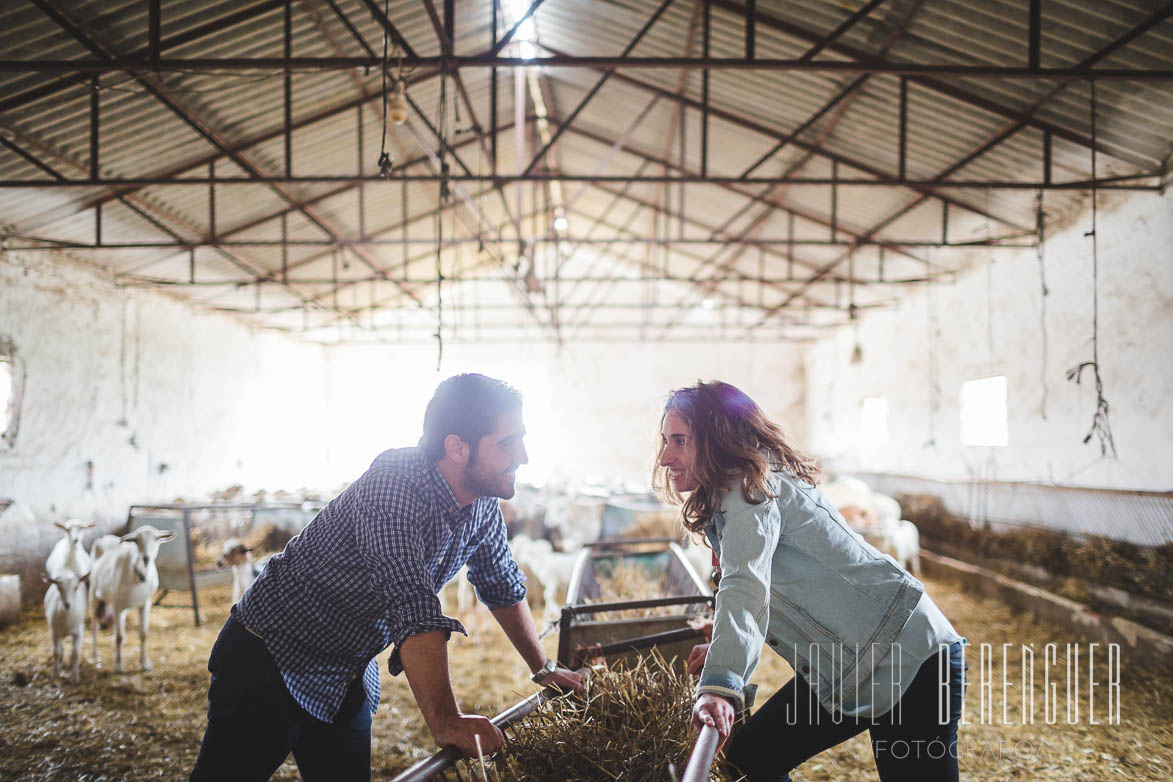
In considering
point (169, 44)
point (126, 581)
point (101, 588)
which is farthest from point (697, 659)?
point (169, 44)

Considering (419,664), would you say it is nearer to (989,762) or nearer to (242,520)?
(989,762)

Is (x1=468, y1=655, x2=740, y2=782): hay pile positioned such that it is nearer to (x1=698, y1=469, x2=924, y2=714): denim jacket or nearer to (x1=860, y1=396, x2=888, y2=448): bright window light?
(x1=698, y1=469, x2=924, y2=714): denim jacket

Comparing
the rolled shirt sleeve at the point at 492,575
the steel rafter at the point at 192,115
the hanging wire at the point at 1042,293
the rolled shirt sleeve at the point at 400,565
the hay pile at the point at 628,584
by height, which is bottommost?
the hay pile at the point at 628,584

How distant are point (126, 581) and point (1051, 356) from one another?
10655mm

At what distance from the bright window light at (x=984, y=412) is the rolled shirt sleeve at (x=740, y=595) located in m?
9.55

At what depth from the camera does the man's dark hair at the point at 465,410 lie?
1.83 metres

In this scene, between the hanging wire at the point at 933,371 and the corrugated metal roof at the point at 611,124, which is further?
the hanging wire at the point at 933,371

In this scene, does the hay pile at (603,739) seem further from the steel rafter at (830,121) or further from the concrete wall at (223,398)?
the steel rafter at (830,121)

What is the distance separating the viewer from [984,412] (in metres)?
10.4

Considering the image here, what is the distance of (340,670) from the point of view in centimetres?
188

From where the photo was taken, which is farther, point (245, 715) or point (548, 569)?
point (548, 569)

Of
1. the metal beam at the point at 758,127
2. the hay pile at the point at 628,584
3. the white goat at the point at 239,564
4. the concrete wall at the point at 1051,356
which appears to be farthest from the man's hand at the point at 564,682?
the metal beam at the point at 758,127

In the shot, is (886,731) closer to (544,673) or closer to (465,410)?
(544,673)

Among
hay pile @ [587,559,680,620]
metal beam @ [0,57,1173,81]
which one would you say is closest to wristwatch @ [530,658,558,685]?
hay pile @ [587,559,680,620]
